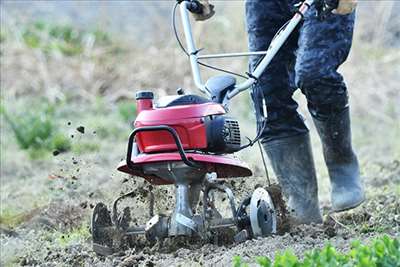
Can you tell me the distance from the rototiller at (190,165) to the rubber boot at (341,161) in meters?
0.72

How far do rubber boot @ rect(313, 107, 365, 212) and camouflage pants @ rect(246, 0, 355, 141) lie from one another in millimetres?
86

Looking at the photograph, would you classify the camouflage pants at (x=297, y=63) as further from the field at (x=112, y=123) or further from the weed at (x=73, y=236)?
the weed at (x=73, y=236)

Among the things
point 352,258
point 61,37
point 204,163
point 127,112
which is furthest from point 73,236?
point 61,37

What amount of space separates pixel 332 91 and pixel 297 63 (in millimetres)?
249

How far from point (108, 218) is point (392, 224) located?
140 cm

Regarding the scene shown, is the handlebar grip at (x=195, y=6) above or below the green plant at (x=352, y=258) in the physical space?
above

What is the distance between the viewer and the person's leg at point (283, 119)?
5102mm

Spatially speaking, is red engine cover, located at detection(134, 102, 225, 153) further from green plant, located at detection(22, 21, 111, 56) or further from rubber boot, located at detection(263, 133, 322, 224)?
green plant, located at detection(22, 21, 111, 56)

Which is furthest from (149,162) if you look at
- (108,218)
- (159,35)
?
(159,35)

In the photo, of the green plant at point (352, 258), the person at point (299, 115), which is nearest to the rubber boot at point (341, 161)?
the person at point (299, 115)

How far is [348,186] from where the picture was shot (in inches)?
200

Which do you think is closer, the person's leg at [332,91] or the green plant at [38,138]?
the person's leg at [332,91]

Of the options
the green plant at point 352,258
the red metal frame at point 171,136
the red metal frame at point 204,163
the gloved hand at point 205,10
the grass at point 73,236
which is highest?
the gloved hand at point 205,10

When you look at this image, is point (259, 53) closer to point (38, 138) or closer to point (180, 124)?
point (180, 124)
